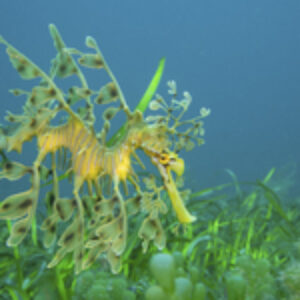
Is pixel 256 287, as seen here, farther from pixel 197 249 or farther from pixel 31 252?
pixel 31 252

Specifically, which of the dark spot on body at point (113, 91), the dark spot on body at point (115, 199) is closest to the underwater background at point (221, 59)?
the dark spot on body at point (113, 91)

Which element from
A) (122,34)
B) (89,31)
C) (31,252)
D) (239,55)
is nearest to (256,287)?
(31,252)

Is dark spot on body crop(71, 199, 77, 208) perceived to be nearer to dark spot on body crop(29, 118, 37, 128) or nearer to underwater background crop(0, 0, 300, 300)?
dark spot on body crop(29, 118, 37, 128)

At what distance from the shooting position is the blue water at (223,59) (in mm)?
41719

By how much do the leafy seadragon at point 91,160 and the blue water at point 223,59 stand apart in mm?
36584

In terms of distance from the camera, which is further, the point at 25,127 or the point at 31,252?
the point at 31,252

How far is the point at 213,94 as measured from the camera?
1850 inches

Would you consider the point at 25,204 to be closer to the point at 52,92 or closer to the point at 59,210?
the point at 59,210

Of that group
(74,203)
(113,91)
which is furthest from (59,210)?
(113,91)

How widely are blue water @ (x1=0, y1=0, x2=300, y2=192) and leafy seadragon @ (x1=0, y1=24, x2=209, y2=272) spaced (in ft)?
120

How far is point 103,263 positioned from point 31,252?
0.42m

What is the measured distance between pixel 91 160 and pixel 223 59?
50301mm

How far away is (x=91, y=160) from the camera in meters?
1.11

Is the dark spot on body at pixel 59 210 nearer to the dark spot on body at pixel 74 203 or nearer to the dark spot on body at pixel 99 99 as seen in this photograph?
the dark spot on body at pixel 74 203
